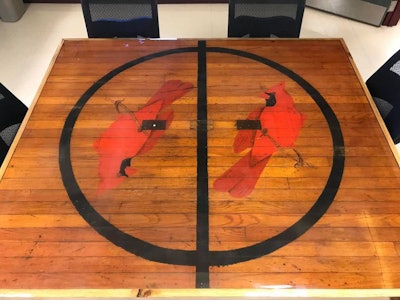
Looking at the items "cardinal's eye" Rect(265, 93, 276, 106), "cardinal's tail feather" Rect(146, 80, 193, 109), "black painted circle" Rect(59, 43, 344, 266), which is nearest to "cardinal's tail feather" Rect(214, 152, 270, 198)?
"black painted circle" Rect(59, 43, 344, 266)

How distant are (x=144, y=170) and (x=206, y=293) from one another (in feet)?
2.17

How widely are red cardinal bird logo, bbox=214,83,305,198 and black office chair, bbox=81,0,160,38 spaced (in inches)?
42.7

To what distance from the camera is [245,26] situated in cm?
265

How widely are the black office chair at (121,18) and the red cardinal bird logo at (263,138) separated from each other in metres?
1.08

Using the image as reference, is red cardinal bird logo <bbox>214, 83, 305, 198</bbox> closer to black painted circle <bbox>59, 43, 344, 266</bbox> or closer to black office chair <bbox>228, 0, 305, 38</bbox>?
black painted circle <bbox>59, 43, 344, 266</bbox>

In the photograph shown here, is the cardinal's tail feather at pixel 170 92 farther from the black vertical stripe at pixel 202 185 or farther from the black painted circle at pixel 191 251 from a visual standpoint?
the black painted circle at pixel 191 251

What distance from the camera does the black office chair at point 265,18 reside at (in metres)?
2.56

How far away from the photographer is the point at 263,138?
1900 millimetres

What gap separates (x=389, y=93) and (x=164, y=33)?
2.66 m

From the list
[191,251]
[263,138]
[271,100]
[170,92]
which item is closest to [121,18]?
[170,92]

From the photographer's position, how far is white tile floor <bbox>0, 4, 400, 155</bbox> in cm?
360

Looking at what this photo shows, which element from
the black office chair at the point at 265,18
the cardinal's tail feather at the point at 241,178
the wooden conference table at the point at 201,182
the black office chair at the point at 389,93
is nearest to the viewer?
the wooden conference table at the point at 201,182

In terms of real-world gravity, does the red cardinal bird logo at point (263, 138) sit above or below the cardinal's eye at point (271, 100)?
below

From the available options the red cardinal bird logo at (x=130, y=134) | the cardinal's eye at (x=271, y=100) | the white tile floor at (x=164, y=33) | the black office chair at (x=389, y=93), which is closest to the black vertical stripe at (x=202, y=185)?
the red cardinal bird logo at (x=130, y=134)
